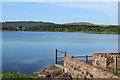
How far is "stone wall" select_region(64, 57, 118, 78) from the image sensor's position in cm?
872

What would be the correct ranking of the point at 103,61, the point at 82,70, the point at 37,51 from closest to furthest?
1. the point at 82,70
2. the point at 103,61
3. the point at 37,51

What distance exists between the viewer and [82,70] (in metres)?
10.5

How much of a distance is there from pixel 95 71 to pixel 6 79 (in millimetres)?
3951

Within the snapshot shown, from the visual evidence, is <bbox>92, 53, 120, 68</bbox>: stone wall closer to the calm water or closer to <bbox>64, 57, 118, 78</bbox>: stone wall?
<bbox>64, 57, 118, 78</bbox>: stone wall

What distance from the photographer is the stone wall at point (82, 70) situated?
872 centimetres

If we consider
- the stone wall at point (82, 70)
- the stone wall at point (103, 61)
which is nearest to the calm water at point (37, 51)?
the stone wall at point (103, 61)

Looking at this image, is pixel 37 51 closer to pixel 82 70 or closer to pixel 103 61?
pixel 103 61

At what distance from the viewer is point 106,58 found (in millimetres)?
14289

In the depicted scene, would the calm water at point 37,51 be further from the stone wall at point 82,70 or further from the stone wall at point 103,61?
the stone wall at point 82,70

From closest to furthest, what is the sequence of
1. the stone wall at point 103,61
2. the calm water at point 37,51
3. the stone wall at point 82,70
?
the stone wall at point 82,70 → the stone wall at point 103,61 → the calm water at point 37,51

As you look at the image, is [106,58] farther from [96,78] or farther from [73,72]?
[96,78]

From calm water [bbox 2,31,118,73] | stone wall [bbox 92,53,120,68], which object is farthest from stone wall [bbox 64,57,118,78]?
calm water [bbox 2,31,118,73]

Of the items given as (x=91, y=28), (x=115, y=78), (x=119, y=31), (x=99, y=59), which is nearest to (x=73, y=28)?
(x=91, y=28)

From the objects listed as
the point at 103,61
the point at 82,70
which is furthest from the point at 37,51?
the point at 82,70
